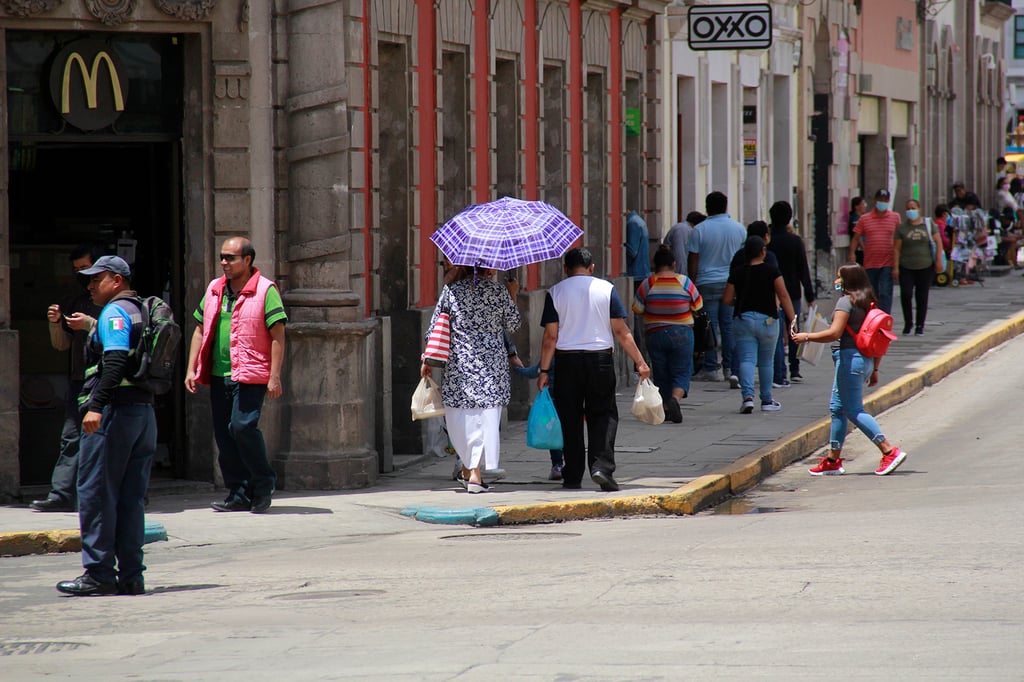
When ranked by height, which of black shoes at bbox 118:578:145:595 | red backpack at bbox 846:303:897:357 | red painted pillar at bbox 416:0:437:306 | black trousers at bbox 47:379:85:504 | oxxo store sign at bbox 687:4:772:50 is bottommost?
black shoes at bbox 118:578:145:595

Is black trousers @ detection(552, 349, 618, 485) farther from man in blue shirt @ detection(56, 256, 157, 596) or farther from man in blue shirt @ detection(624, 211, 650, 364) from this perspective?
man in blue shirt @ detection(624, 211, 650, 364)

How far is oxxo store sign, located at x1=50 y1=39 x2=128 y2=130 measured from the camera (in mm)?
12922

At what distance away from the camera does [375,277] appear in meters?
14.8

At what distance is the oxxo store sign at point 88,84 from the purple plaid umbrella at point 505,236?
94.3 inches

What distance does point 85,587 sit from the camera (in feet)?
31.9

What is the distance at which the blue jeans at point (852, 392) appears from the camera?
47.3 feet

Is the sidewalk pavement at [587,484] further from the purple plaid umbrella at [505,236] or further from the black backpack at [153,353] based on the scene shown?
the black backpack at [153,353]

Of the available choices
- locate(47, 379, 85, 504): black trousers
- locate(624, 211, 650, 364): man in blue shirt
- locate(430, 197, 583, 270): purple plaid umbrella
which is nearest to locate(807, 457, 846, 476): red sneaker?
locate(430, 197, 583, 270): purple plaid umbrella

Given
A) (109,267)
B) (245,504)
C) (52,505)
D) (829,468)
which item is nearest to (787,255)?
(829,468)

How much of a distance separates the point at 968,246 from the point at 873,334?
2494cm

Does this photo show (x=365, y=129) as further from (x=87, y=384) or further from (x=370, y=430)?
(x=87, y=384)

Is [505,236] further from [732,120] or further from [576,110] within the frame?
[732,120]

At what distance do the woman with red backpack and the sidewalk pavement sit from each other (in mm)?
755

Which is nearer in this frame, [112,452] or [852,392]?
[112,452]
